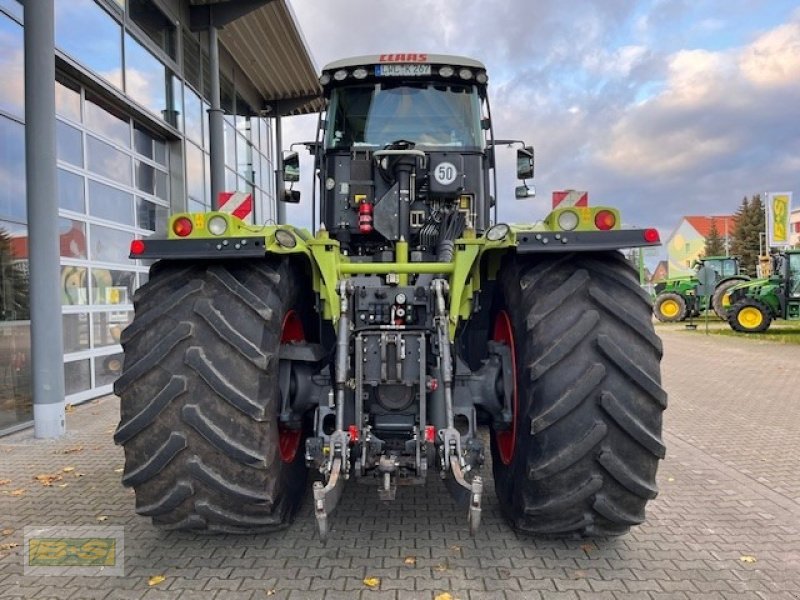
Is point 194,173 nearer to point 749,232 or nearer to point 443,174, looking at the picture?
point 443,174

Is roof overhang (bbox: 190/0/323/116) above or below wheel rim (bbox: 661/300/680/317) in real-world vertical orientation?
above

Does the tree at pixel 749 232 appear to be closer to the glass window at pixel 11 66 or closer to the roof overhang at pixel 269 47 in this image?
the roof overhang at pixel 269 47

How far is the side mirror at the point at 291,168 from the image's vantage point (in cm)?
565

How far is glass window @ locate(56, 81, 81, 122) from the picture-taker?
834 centimetres

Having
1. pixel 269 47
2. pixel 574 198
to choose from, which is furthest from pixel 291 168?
pixel 269 47

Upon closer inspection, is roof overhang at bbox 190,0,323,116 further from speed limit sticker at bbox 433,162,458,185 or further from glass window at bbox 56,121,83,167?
speed limit sticker at bbox 433,162,458,185

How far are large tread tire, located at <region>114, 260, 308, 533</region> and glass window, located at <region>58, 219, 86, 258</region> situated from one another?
19.6 ft

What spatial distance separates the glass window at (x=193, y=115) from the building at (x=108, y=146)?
47 millimetres

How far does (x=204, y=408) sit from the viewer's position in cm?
317

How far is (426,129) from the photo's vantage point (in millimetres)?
5047

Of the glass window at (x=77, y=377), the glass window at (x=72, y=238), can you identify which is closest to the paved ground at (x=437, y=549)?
the glass window at (x=77, y=377)

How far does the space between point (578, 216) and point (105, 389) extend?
324 inches

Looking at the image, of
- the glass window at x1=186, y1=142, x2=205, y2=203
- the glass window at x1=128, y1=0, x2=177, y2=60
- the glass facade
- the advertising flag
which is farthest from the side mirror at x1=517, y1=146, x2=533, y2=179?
the advertising flag

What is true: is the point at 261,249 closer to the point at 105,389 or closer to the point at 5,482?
the point at 5,482
